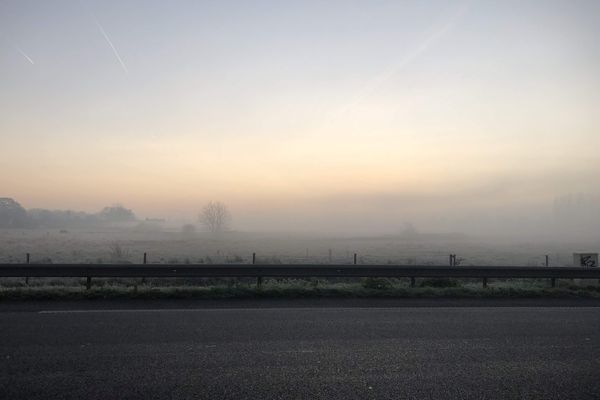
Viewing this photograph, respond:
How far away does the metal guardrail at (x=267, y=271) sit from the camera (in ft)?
38.1

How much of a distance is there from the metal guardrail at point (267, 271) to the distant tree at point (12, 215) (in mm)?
109114

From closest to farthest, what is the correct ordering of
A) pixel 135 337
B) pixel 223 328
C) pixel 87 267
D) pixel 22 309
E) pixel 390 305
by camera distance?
pixel 135 337 → pixel 223 328 → pixel 22 309 → pixel 390 305 → pixel 87 267

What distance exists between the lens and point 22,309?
8828 millimetres

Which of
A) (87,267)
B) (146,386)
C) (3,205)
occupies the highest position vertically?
(3,205)

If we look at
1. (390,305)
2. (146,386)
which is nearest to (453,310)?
(390,305)

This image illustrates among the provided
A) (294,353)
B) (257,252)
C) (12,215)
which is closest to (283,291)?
(294,353)

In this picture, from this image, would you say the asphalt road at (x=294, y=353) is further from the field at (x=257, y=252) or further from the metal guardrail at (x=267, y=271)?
the field at (x=257, y=252)

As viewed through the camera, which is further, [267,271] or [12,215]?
[12,215]

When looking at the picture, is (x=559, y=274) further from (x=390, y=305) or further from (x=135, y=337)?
(x=135, y=337)

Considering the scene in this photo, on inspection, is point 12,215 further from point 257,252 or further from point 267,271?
point 267,271

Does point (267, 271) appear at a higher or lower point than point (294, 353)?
higher

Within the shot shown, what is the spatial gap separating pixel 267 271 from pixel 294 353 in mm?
6583

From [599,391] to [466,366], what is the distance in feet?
4.55

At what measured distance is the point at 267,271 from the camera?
12336 mm
